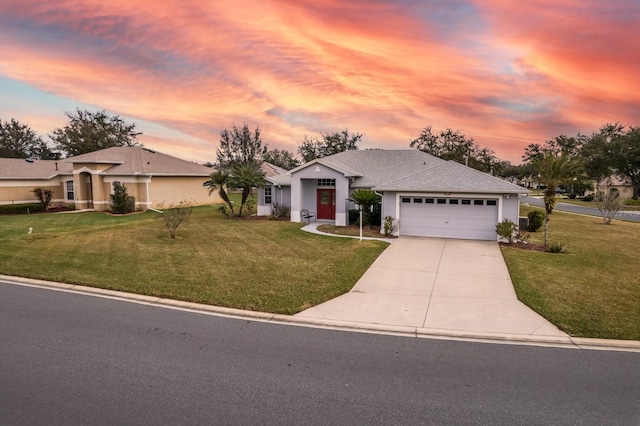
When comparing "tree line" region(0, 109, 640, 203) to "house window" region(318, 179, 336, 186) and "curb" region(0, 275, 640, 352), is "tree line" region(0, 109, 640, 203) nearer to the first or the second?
"house window" region(318, 179, 336, 186)

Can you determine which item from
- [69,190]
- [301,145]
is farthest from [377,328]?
[301,145]

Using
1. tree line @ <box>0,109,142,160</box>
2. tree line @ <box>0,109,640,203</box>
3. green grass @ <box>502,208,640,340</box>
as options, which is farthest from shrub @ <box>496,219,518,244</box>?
tree line @ <box>0,109,142,160</box>

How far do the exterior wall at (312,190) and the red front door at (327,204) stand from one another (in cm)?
35

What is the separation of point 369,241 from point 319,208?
26.8ft

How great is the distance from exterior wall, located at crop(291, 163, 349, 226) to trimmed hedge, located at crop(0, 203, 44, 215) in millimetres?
22034

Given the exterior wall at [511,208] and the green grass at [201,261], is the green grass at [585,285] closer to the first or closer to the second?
the exterior wall at [511,208]

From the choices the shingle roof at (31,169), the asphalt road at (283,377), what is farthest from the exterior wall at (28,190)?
the asphalt road at (283,377)

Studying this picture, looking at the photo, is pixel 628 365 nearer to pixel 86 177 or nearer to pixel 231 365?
pixel 231 365

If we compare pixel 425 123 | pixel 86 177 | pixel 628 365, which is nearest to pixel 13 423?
pixel 628 365

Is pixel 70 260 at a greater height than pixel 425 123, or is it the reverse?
pixel 425 123

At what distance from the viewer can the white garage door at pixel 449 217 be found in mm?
17875

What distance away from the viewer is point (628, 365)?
19.3 feet

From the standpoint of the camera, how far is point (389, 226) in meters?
19.0

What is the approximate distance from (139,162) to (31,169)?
1163 cm
